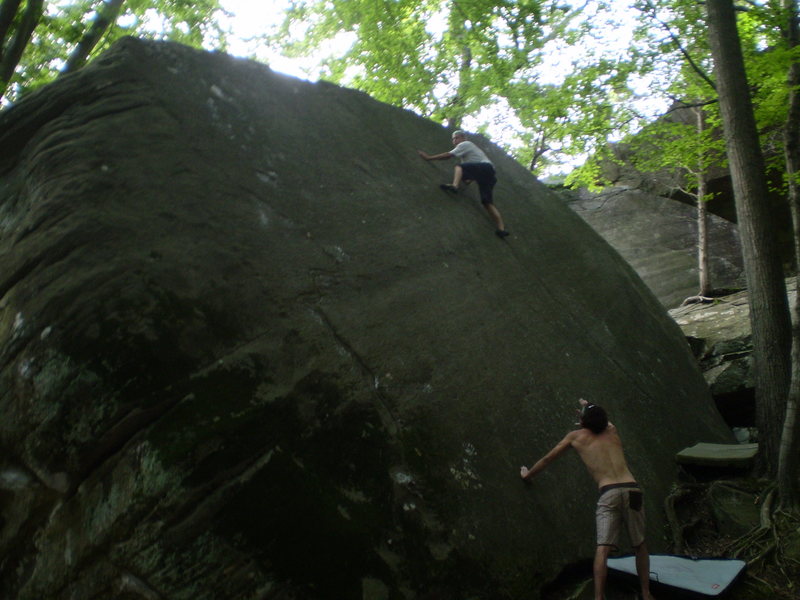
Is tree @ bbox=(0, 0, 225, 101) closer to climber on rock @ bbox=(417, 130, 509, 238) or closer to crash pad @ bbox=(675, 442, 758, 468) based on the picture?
climber on rock @ bbox=(417, 130, 509, 238)

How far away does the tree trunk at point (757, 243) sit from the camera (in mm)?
6016

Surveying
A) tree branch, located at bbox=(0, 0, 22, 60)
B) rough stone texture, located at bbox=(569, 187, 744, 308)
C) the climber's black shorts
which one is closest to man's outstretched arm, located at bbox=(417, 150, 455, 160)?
the climber's black shorts

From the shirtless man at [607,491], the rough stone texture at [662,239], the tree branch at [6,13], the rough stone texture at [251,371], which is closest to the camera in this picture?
the rough stone texture at [251,371]

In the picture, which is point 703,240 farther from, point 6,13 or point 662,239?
point 6,13

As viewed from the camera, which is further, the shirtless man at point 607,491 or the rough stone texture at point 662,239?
the rough stone texture at point 662,239

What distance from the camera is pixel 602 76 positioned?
11.1 m

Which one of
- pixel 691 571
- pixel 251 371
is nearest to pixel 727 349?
pixel 691 571

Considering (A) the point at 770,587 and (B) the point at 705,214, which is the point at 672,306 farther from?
(A) the point at 770,587

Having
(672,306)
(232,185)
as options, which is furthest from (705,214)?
(232,185)

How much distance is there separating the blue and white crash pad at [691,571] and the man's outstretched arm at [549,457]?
891 mm

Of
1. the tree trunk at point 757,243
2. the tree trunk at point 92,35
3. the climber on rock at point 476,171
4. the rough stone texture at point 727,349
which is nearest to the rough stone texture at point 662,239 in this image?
the rough stone texture at point 727,349

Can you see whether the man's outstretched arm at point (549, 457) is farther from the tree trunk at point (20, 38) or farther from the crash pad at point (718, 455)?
the tree trunk at point (20, 38)

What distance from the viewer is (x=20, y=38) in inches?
352

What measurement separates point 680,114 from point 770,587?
14912mm
